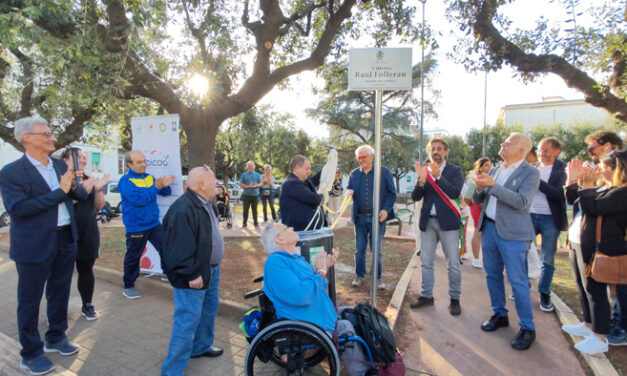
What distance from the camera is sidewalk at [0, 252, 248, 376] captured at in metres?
2.85

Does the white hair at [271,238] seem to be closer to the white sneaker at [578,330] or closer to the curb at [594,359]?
the curb at [594,359]

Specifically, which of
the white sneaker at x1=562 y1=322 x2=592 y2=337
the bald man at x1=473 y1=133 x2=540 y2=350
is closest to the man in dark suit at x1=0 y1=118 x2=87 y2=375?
the bald man at x1=473 y1=133 x2=540 y2=350

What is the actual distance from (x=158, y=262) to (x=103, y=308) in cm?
98

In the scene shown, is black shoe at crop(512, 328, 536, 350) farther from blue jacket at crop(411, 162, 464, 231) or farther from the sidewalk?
the sidewalk

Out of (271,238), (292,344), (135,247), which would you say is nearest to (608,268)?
(292,344)

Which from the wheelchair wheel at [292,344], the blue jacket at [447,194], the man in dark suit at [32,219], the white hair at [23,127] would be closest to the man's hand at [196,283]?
the wheelchair wheel at [292,344]

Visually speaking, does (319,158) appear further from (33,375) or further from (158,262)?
(33,375)

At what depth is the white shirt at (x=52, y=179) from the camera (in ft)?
9.39

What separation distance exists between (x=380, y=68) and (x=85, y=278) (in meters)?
3.88

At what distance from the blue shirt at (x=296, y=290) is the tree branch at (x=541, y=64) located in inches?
232

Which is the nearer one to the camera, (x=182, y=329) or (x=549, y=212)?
(x=182, y=329)

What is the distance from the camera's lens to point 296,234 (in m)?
2.63

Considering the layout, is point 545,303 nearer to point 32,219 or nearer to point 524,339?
point 524,339

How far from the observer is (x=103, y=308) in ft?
13.5
